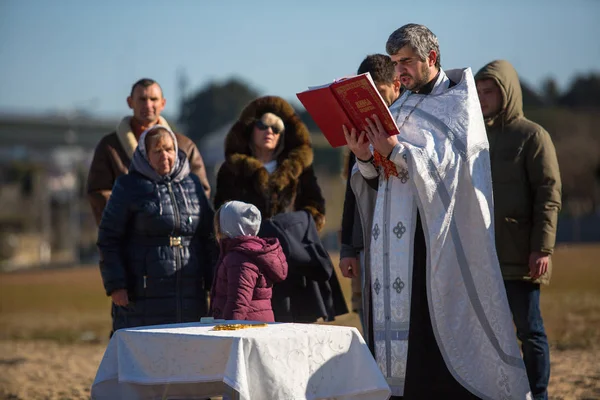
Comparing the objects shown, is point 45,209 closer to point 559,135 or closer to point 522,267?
point 559,135

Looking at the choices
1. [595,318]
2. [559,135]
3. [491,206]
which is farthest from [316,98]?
[559,135]

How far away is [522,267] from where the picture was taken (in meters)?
7.56

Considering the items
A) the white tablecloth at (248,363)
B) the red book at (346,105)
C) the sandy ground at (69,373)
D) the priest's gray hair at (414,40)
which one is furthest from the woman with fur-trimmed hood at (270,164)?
the sandy ground at (69,373)

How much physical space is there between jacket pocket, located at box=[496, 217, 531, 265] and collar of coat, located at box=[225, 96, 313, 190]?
143 cm

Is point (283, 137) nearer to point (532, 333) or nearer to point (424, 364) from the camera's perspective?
point (532, 333)

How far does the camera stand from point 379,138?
599 centimetres

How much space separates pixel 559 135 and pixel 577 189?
911 centimetres

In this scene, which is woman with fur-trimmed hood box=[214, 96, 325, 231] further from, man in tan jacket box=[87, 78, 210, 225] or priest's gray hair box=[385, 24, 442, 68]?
priest's gray hair box=[385, 24, 442, 68]

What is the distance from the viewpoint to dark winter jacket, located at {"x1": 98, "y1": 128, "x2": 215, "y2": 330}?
7320 mm

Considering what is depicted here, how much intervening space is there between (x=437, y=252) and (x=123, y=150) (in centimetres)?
337

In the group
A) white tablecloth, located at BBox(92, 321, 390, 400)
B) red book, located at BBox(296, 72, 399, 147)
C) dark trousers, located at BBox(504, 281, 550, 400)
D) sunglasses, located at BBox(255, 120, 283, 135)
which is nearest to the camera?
white tablecloth, located at BBox(92, 321, 390, 400)

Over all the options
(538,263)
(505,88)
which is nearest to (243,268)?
(538,263)

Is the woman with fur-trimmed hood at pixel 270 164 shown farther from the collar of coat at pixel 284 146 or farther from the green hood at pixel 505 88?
the green hood at pixel 505 88

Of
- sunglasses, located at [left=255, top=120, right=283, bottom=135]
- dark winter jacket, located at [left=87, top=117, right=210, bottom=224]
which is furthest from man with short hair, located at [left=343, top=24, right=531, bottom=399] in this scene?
dark winter jacket, located at [left=87, top=117, right=210, bottom=224]
